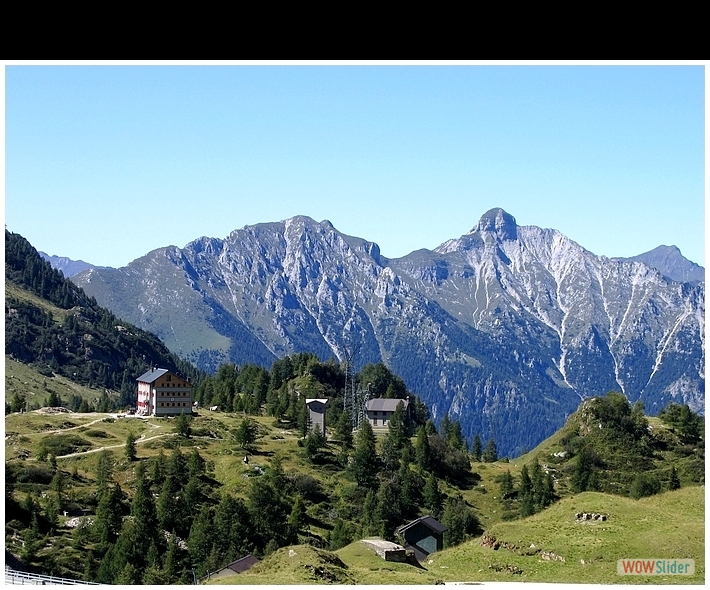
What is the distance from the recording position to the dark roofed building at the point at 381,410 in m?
99.3

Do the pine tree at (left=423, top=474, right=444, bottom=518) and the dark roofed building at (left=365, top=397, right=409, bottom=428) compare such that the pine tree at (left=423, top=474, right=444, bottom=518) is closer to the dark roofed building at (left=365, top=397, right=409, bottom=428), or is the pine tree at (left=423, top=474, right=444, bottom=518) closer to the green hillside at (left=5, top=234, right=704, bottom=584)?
the green hillside at (left=5, top=234, right=704, bottom=584)

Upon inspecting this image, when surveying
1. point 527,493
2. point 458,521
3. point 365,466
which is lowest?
point 458,521

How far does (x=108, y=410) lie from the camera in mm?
101938

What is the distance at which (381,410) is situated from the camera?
100 m

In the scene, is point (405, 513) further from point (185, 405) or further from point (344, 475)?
point (185, 405)

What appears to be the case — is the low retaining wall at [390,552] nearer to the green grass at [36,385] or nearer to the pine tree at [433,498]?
the pine tree at [433,498]

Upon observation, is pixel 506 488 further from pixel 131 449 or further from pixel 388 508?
pixel 131 449

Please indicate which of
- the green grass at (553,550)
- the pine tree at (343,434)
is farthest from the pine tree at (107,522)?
the pine tree at (343,434)

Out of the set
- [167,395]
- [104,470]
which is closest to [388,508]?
[104,470]

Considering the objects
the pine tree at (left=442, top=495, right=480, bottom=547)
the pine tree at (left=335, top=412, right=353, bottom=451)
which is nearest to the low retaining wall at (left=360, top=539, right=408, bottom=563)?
the pine tree at (left=442, top=495, right=480, bottom=547)

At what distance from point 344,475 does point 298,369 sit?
34.9 meters

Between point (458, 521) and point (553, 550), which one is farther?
point (458, 521)
